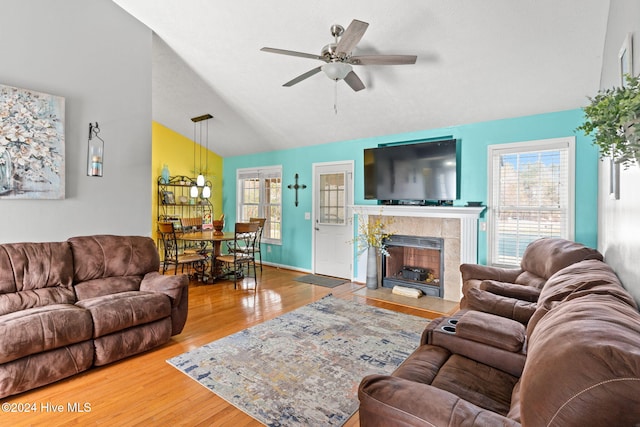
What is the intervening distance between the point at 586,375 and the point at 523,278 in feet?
8.69

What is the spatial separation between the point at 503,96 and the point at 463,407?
146 inches

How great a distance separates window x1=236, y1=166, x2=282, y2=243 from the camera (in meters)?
6.93

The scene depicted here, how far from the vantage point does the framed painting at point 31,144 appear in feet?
9.37

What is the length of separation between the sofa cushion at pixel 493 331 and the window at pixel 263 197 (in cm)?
521

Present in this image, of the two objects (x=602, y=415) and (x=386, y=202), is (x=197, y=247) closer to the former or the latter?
(x=386, y=202)

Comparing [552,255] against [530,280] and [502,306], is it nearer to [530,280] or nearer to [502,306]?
[530,280]

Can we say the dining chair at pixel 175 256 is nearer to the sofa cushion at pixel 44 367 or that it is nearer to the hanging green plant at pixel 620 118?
the sofa cushion at pixel 44 367

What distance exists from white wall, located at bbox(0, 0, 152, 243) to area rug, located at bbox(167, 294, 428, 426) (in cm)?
180

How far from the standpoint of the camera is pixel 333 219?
604cm

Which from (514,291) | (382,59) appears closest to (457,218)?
(514,291)

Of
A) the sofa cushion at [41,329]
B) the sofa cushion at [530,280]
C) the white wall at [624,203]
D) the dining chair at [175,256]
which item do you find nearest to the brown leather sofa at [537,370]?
the white wall at [624,203]

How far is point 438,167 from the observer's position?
459cm

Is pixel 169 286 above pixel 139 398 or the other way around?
above

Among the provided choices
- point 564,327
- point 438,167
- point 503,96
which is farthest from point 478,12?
point 564,327
